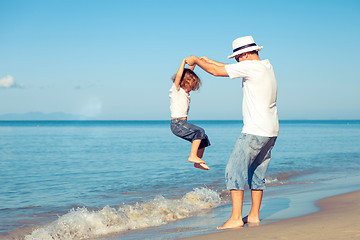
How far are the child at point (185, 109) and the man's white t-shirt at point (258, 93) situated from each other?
3.38 ft

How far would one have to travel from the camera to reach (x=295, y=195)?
7918mm

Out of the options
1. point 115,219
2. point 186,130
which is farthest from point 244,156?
point 115,219

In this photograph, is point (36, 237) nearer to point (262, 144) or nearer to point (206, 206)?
point (206, 206)

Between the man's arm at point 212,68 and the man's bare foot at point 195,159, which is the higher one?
the man's arm at point 212,68

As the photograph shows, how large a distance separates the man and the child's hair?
1.95 ft

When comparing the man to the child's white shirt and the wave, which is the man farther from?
the wave

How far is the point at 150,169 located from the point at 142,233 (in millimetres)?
8399

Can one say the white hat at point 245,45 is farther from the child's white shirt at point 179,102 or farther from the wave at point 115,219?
the wave at point 115,219

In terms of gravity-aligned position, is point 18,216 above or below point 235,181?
below

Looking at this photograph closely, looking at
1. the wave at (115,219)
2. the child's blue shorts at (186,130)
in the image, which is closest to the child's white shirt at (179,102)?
the child's blue shorts at (186,130)

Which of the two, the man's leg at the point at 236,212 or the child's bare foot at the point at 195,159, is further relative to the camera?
the child's bare foot at the point at 195,159

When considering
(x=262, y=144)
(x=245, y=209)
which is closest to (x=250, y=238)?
Result: (x=262, y=144)

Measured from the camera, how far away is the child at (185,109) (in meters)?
5.09

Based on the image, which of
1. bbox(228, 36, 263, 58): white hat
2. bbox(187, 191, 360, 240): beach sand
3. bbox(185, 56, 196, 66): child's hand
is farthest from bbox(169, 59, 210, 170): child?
bbox(187, 191, 360, 240): beach sand
